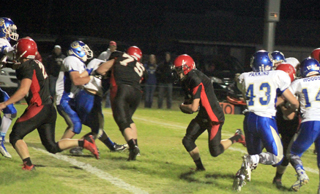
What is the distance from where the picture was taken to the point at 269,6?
7789 millimetres

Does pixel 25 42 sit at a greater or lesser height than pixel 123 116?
greater

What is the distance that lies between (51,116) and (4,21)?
231cm

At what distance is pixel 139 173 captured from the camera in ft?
20.3

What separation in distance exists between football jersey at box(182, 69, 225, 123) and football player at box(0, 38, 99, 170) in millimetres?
1894

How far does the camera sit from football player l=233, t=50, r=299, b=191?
5266 millimetres

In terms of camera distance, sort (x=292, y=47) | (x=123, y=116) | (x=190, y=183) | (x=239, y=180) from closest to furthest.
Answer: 1. (x=239, y=180)
2. (x=190, y=183)
3. (x=123, y=116)
4. (x=292, y=47)

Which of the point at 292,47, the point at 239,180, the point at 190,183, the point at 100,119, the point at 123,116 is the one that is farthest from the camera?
the point at 292,47

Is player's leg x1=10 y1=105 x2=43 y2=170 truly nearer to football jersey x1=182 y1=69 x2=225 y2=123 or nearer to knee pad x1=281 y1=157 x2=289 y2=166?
football jersey x1=182 y1=69 x2=225 y2=123

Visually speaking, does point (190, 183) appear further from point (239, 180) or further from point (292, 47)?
point (292, 47)

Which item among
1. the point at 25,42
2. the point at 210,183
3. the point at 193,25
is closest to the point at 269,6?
the point at 210,183

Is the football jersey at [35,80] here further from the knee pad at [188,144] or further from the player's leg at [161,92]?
the player's leg at [161,92]

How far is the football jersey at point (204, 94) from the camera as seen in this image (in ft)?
19.6

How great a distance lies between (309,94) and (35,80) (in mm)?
3515

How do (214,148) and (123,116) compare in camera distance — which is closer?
(214,148)
